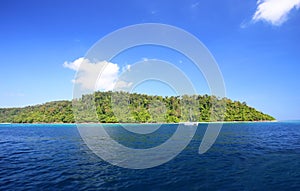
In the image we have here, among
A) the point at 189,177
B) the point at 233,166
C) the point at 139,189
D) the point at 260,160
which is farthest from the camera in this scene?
the point at 260,160

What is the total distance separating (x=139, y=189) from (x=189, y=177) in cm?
531

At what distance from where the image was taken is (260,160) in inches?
1030

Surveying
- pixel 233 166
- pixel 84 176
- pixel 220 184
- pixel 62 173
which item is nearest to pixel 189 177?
pixel 220 184

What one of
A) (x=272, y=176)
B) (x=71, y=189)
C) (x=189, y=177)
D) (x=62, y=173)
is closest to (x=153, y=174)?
(x=189, y=177)

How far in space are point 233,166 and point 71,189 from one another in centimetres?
1622

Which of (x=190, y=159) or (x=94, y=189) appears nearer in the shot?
(x=94, y=189)

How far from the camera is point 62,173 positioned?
2041 cm

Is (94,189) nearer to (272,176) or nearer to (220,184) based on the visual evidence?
(220,184)

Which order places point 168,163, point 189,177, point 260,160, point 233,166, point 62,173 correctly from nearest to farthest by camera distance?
1. point 189,177
2. point 62,173
3. point 233,166
4. point 168,163
5. point 260,160

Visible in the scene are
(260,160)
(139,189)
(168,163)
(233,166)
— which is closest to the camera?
(139,189)

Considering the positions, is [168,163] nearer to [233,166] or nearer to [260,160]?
[233,166]

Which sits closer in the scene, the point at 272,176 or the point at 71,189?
the point at 71,189

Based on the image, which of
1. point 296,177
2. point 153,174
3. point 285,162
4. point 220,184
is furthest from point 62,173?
point 285,162

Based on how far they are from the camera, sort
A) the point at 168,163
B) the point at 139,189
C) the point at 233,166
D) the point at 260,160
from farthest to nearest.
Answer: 1. the point at 260,160
2. the point at 168,163
3. the point at 233,166
4. the point at 139,189
